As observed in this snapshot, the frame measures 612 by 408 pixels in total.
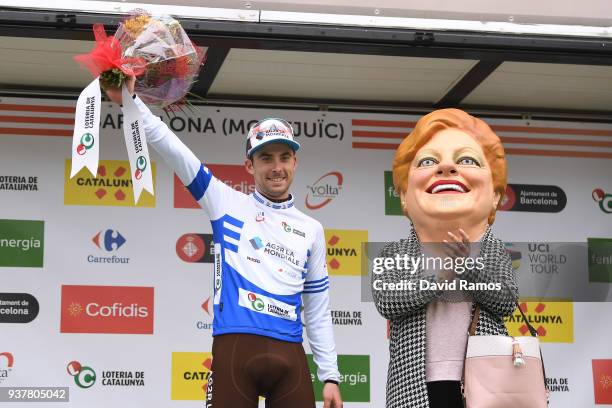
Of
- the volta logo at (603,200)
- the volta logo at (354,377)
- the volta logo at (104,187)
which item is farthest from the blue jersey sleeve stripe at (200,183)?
the volta logo at (603,200)

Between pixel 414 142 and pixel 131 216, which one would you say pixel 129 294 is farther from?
pixel 414 142

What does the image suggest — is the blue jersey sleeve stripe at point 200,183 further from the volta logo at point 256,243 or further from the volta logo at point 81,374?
the volta logo at point 81,374

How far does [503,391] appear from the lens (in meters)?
3.58

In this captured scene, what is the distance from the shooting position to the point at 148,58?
154 inches

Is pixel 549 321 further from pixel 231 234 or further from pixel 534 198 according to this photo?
pixel 231 234

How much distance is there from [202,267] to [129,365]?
695 mm

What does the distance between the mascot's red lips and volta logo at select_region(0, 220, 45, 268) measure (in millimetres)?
2835

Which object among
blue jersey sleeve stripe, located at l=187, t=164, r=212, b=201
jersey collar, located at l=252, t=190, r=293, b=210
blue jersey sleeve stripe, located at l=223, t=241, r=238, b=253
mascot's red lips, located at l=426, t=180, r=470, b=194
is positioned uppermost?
blue jersey sleeve stripe, located at l=187, t=164, r=212, b=201

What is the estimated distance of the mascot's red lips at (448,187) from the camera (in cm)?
401

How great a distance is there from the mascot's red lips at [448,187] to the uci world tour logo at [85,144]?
127 cm

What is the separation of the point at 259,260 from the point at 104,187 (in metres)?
2.25

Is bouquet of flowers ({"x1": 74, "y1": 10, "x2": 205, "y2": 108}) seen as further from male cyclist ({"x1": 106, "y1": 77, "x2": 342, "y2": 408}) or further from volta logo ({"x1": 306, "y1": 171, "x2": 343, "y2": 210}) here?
volta logo ({"x1": 306, "y1": 171, "x2": 343, "y2": 210})

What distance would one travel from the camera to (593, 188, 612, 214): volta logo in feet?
21.9

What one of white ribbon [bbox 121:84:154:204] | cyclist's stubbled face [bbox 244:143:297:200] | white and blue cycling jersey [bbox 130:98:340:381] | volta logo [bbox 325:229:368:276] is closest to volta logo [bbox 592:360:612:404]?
volta logo [bbox 325:229:368:276]
